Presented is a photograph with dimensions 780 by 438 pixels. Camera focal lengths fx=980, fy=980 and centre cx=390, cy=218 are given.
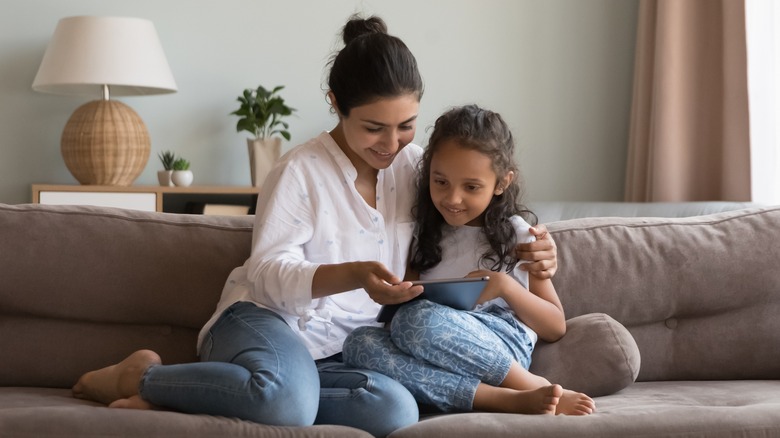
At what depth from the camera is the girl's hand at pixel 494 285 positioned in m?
1.91

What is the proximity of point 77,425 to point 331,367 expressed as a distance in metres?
0.51

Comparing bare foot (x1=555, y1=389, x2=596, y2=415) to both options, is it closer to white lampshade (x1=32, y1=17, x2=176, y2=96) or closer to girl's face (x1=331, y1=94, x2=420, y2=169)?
girl's face (x1=331, y1=94, x2=420, y2=169)

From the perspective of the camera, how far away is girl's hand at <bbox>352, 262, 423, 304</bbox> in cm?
170

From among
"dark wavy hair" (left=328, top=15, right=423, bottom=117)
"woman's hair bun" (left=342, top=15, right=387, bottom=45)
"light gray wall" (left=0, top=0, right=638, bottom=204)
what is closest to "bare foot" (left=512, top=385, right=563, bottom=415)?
"dark wavy hair" (left=328, top=15, right=423, bottom=117)

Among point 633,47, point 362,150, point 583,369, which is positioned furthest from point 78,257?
point 633,47

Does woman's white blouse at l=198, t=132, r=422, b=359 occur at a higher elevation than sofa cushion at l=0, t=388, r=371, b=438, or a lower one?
higher

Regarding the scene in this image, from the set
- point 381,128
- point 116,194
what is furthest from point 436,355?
point 116,194

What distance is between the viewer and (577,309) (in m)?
2.17

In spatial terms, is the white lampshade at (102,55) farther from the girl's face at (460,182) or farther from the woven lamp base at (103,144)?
the girl's face at (460,182)

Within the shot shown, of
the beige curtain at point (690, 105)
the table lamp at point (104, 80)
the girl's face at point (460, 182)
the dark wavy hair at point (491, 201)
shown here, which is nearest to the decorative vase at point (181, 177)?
the table lamp at point (104, 80)

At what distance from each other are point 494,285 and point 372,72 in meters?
0.48

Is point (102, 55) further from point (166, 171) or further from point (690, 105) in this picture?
point (690, 105)

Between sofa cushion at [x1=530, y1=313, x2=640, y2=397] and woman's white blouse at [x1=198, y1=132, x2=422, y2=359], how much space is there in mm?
364

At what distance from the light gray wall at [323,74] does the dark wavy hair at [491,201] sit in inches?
85.2
